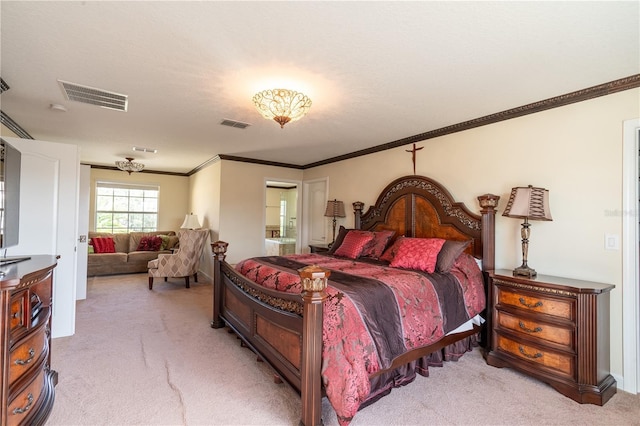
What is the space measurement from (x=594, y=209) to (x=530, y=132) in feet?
2.93

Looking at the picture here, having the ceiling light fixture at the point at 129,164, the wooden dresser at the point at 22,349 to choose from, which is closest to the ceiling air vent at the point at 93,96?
the wooden dresser at the point at 22,349

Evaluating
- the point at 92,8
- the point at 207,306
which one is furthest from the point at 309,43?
the point at 207,306

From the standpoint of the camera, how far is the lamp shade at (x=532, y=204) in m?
2.65

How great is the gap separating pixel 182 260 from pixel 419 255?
13.5ft

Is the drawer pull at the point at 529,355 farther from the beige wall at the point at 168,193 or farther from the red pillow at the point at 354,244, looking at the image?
the beige wall at the point at 168,193

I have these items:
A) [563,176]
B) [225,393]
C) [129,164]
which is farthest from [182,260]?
[563,176]

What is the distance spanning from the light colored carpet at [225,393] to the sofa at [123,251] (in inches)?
137

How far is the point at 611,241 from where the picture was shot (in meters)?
2.46

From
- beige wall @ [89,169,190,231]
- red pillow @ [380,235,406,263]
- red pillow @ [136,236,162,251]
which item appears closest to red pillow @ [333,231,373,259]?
red pillow @ [380,235,406,263]

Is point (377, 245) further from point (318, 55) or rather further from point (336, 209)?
point (318, 55)

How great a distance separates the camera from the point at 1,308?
1.35 m

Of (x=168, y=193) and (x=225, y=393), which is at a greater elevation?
(x=168, y=193)

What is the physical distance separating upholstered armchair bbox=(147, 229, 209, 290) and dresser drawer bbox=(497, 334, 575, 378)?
4.68 m

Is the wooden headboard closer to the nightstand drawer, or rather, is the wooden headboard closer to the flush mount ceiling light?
the nightstand drawer
